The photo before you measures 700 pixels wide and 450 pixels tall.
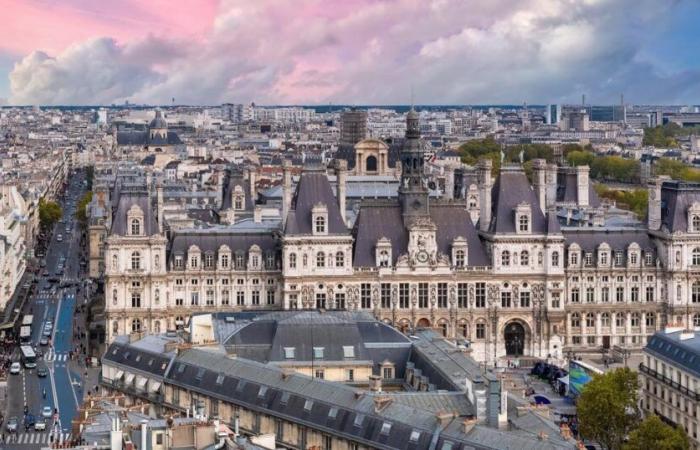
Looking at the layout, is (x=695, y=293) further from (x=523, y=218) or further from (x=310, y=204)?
(x=310, y=204)

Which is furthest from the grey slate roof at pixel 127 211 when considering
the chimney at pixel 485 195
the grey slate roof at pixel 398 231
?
the chimney at pixel 485 195

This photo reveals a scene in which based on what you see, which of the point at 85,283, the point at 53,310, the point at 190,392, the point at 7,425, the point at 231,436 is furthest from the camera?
the point at 85,283

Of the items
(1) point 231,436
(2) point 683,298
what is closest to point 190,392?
(1) point 231,436

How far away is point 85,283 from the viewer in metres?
170

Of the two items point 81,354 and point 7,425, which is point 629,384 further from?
point 81,354

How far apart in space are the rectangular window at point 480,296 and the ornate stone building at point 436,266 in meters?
0.08

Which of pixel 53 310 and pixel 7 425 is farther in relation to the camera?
pixel 53 310

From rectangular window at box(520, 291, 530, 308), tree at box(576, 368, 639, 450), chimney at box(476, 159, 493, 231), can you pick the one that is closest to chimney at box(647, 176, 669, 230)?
rectangular window at box(520, 291, 530, 308)

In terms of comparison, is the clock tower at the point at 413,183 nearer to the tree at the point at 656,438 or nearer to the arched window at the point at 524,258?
the arched window at the point at 524,258

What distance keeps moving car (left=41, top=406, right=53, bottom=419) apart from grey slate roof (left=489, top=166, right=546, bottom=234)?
3822 cm

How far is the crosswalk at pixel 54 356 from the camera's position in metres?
124

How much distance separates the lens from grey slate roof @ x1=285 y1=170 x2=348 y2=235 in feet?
399

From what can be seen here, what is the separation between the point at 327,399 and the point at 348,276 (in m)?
44.3

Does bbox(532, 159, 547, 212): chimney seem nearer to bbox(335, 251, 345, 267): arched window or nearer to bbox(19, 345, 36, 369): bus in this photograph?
bbox(335, 251, 345, 267): arched window
